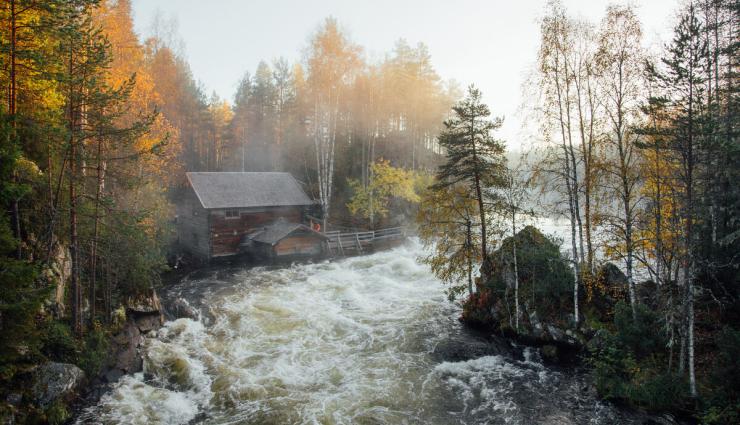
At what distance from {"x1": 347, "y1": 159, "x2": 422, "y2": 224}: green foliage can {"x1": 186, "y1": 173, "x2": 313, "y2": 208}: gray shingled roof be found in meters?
5.42

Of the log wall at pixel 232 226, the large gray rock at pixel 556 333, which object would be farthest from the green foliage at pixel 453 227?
the log wall at pixel 232 226

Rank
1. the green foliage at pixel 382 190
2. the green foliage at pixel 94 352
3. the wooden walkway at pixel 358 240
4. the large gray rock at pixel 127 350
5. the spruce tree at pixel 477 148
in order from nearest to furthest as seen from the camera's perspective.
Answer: the green foliage at pixel 94 352 < the large gray rock at pixel 127 350 < the spruce tree at pixel 477 148 < the wooden walkway at pixel 358 240 < the green foliage at pixel 382 190

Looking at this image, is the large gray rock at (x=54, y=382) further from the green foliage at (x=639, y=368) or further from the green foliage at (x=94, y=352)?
the green foliage at (x=639, y=368)

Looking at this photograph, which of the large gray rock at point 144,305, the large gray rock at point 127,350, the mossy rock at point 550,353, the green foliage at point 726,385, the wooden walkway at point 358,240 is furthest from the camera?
the wooden walkway at point 358,240

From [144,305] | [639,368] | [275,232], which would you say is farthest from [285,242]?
[639,368]

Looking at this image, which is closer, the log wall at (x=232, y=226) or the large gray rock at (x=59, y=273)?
the large gray rock at (x=59, y=273)

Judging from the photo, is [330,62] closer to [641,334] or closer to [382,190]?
[382,190]

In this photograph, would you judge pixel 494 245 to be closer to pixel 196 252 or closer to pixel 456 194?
pixel 456 194

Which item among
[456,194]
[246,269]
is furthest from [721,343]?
[246,269]

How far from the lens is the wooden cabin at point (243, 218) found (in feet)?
105

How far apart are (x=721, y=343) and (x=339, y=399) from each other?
10.0m

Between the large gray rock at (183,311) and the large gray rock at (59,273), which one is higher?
the large gray rock at (59,273)

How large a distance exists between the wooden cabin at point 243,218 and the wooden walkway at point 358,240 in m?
1.34

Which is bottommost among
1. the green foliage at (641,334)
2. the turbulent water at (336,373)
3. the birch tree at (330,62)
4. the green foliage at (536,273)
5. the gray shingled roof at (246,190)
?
the turbulent water at (336,373)
